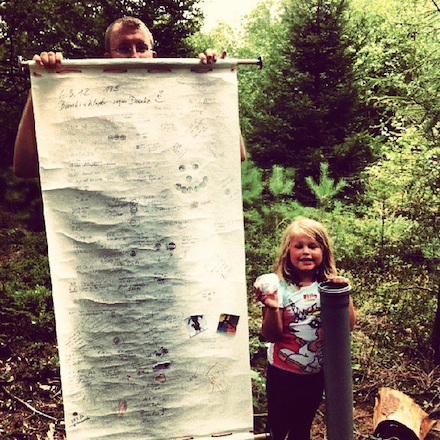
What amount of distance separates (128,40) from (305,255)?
124 cm

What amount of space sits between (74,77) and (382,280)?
438 centimetres

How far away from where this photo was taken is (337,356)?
66.3 inches

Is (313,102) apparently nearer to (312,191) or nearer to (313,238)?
(312,191)

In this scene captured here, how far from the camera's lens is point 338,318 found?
1.63m

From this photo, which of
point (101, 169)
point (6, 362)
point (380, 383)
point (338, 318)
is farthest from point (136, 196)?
point (6, 362)

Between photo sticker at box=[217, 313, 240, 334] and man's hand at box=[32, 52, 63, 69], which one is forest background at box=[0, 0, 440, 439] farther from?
man's hand at box=[32, 52, 63, 69]

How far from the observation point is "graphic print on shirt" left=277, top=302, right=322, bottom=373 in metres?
1.98

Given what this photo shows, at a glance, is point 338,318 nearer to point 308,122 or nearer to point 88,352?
point 88,352

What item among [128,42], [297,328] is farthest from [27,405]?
[128,42]

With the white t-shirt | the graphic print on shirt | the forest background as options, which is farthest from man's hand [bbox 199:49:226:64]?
the forest background

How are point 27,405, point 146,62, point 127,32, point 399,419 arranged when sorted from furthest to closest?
point 27,405
point 399,419
point 127,32
point 146,62

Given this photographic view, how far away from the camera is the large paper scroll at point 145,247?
5.85 ft

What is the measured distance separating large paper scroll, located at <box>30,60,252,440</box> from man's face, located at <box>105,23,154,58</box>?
215 mm

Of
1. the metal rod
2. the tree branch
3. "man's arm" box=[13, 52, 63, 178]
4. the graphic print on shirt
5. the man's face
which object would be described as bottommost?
the tree branch
